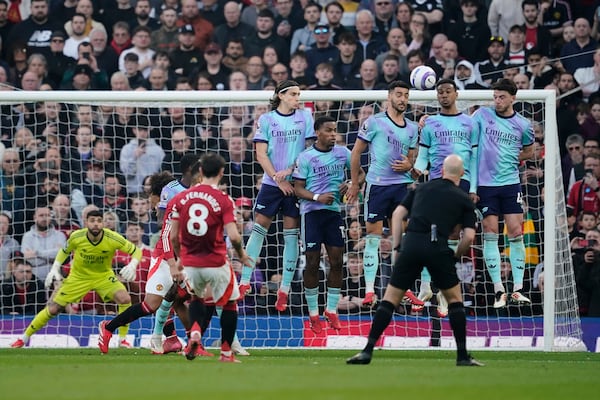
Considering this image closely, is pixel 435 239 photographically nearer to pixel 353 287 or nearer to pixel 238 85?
pixel 353 287

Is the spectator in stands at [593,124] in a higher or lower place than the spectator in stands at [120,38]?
lower

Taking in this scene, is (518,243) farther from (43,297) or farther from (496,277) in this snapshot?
(43,297)

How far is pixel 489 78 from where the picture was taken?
2088 cm

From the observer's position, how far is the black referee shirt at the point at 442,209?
42.1 feet

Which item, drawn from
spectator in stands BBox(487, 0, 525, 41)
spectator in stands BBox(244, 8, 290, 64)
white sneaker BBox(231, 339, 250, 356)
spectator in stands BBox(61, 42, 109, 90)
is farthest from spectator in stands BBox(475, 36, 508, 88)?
white sneaker BBox(231, 339, 250, 356)

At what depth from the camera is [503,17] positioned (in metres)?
21.8

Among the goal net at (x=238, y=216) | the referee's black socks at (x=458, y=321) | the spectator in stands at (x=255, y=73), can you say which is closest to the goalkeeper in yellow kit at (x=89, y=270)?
the goal net at (x=238, y=216)

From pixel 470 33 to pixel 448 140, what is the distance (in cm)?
608

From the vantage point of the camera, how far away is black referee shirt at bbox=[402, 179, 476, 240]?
1283cm

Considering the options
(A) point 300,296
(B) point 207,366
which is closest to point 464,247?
(B) point 207,366

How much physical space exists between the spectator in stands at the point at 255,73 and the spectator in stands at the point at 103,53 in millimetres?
2621

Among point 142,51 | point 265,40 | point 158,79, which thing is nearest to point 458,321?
point 158,79

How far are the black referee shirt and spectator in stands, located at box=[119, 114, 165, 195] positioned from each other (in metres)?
7.66

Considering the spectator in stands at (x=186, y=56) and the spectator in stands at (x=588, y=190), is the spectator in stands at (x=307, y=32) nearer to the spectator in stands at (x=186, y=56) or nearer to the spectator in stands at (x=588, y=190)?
the spectator in stands at (x=186, y=56)
